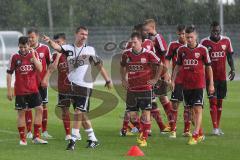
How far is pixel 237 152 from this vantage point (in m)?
12.9

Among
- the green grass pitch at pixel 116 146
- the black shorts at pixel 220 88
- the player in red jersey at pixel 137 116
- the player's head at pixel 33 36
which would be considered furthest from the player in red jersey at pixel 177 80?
the player's head at pixel 33 36

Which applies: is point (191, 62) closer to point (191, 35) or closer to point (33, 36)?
point (191, 35)

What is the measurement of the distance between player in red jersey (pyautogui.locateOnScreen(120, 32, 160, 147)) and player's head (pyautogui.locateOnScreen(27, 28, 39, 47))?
7.03 feet

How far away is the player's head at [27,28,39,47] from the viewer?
15.3 m

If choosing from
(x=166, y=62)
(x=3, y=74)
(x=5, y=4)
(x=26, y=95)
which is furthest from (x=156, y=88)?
(x=5, y=4)

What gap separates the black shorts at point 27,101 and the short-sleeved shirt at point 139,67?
69.7 inches

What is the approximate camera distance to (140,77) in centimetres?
1417

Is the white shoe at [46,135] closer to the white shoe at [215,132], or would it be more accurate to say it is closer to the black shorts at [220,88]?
the white shoe at [215,132]

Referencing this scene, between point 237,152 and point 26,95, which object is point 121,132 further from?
point 237,152

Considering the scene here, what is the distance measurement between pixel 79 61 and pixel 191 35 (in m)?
2.18

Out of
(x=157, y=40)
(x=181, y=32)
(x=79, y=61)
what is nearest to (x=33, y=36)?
(x=79, y=61)

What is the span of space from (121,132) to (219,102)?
2.23 metres

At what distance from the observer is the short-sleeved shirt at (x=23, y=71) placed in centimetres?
1412

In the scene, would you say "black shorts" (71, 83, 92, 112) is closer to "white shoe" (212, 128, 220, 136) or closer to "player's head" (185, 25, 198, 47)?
"player's head" (185, 25, 198, 47)
